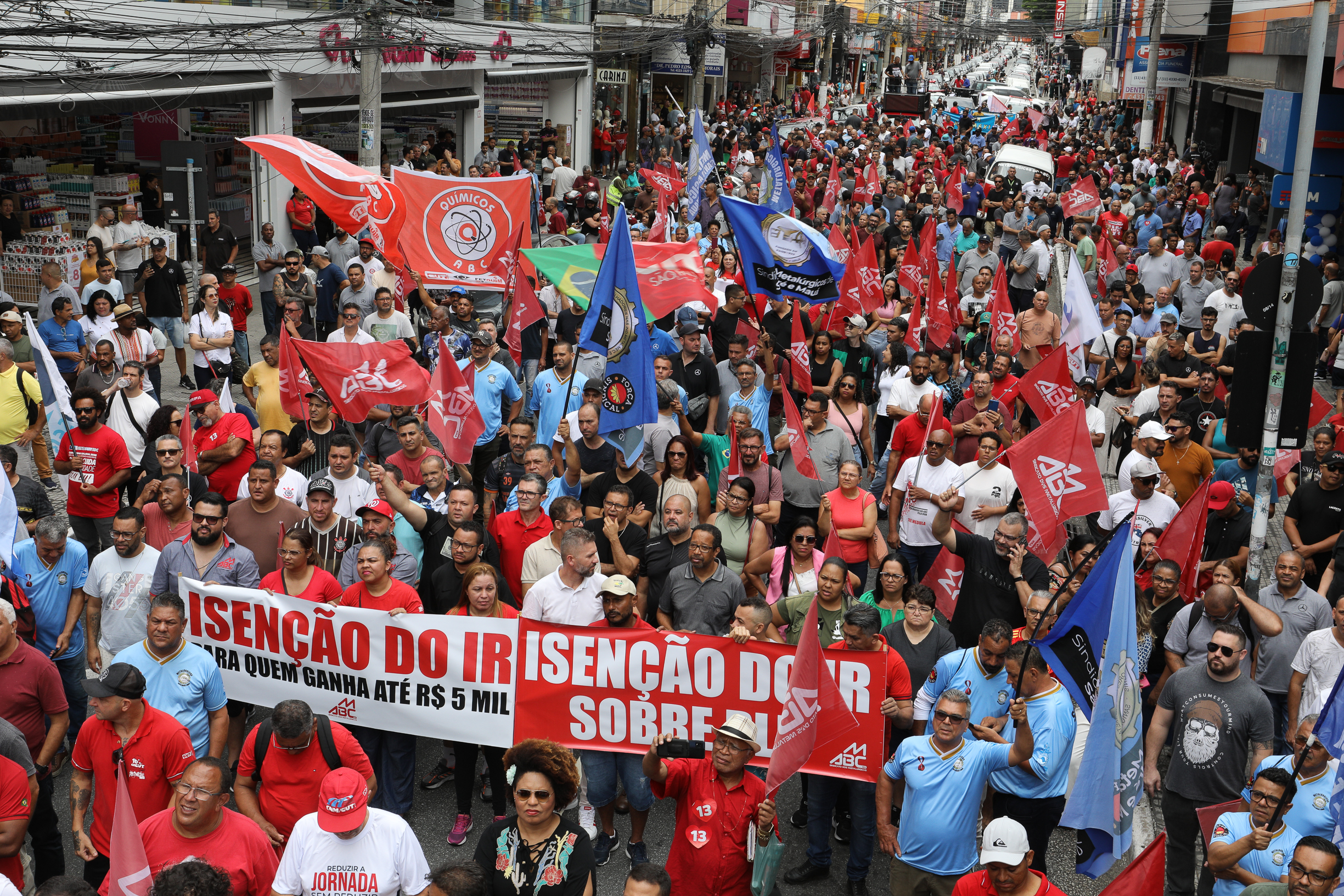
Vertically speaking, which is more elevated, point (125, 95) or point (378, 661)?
point (125, 95)

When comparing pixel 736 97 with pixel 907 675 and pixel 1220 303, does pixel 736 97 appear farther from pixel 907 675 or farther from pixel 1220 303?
pixel 907 675

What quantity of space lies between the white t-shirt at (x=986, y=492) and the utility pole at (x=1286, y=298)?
152 centimetres

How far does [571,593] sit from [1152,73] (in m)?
37.6

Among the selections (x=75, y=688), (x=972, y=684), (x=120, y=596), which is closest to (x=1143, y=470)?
(x=972, y=684)

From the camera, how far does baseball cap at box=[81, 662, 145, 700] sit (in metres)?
5.50

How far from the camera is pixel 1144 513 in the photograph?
8.61m

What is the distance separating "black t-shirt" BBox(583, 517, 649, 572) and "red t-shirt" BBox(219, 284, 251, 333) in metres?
7.31

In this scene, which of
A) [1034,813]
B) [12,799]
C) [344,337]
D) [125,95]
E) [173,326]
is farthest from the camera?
[125,95]

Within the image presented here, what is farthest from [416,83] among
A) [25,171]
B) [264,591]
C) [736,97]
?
[736,97]

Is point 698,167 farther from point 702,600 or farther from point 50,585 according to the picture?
point 50,585

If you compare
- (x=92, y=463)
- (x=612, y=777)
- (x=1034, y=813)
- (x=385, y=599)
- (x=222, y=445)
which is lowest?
(x=612, y=777)

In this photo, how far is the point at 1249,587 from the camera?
311 inches

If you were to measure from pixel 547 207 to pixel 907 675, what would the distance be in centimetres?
1713

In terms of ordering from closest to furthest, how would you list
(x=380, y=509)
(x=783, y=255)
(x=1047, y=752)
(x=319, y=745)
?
1. (x=319, y=745)
2. (x=1047, y=752)
3. (x=380, y=509)
4. (x=783, y=255)
